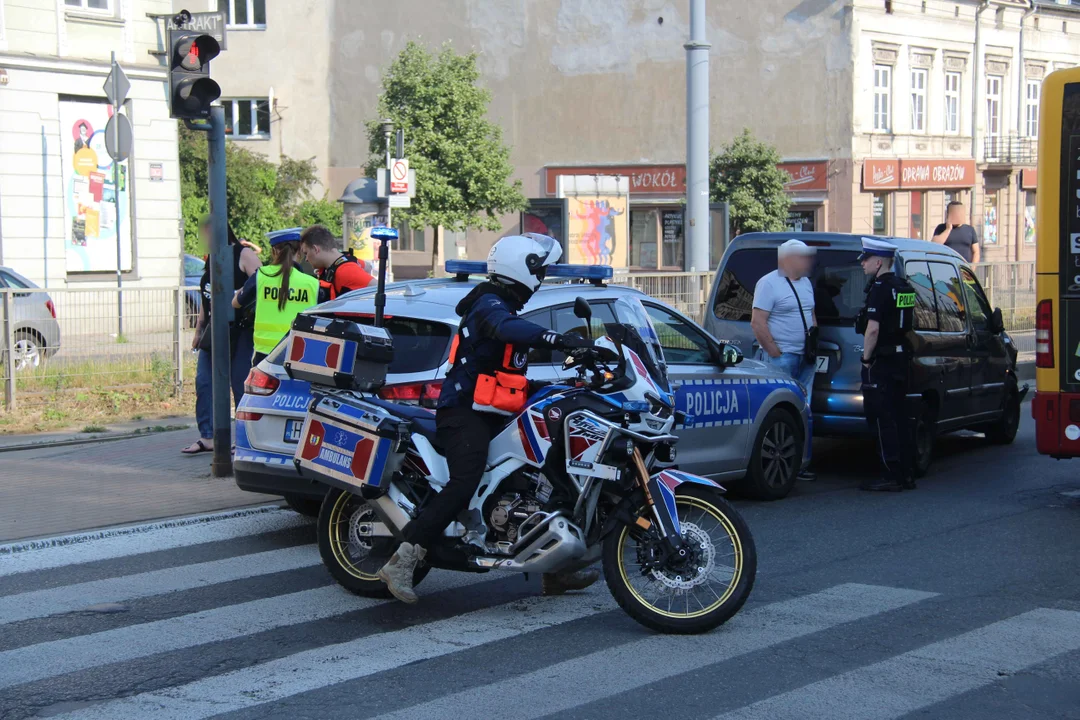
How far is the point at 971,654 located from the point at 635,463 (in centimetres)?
170

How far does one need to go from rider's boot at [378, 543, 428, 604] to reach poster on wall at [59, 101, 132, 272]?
1874 cm

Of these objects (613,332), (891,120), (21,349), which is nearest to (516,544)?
(613,332)

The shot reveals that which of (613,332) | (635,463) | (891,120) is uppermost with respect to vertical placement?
(891,120)

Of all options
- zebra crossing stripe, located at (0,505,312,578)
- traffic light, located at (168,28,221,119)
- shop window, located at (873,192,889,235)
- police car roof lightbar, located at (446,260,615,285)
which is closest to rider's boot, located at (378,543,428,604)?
police car roof lightbar, located at (446,260,615,285)

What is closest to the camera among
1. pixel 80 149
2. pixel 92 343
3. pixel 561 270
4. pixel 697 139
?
pixel 561 270

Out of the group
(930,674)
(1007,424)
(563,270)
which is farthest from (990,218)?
(930,674)

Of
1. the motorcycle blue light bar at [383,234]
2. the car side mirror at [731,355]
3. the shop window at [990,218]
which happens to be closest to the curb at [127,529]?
the motorcycle blue light bar at [383,234]

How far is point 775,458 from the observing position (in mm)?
9398

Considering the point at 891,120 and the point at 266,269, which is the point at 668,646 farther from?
the point at 891,120

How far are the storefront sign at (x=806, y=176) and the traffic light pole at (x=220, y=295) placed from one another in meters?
31.1

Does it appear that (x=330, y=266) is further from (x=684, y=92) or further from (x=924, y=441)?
(x=684, y=92)

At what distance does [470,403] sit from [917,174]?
36743 mm

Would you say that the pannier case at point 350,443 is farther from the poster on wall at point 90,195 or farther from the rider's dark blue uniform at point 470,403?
the poster on wall at point 90,195

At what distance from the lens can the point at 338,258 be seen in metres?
9.67
